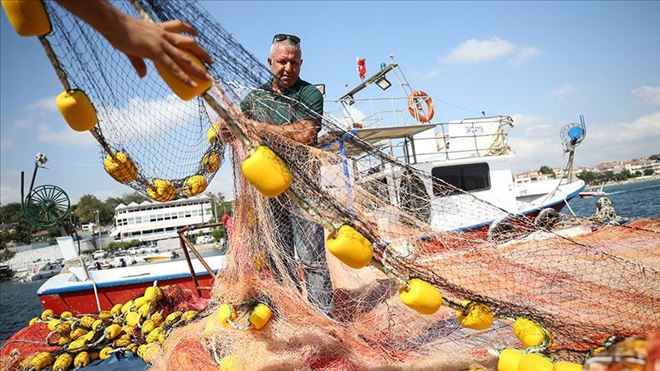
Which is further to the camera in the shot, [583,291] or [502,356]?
[583,291]

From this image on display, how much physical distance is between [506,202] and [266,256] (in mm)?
8167

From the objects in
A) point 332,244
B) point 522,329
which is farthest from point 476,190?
point 332,244

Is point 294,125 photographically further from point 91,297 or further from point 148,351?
point 91,297

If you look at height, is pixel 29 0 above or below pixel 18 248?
above

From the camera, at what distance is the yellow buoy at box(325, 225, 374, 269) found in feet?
6.00

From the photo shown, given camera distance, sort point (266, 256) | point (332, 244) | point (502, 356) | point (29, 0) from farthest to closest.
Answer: point (266, 256) < point (502, 356) < point (332, 244) < point (29, 0)

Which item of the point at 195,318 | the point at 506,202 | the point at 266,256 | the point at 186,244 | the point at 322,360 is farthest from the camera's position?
the point at 506,202

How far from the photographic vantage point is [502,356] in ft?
6.63

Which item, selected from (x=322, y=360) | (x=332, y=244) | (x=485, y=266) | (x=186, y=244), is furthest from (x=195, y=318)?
(x=485, y=266)

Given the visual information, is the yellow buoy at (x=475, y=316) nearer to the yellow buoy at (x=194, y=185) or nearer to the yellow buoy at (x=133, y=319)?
the yellow buoy at (x=194, y=185)

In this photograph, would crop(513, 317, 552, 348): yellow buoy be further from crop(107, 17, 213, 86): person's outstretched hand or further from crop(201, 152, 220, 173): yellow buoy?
crop(201, 152, 220, 173): yellow buoy

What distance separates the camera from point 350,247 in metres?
1.83

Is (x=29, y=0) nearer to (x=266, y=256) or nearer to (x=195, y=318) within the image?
(x=266, y=256)

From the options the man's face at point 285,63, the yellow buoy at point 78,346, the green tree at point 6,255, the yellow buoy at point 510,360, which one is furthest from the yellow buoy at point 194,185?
the green tree at point 6,255
